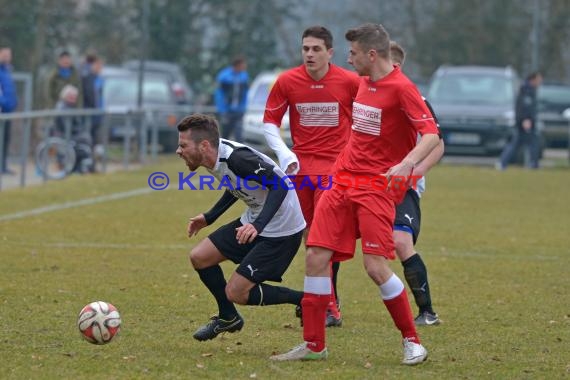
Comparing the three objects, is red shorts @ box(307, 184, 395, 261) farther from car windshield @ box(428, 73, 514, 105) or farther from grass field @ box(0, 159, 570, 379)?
car windshield @ box(428, 73, 514, 105)

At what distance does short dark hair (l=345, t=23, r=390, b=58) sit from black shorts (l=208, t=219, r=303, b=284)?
3.98 ft

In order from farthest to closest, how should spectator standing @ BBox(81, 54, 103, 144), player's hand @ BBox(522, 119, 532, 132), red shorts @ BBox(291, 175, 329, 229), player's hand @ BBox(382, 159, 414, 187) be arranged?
player's hand @ BBox(522, 119, 532, 132)
spectator standing @ BBox(81, 54, 103, 144)
red shorts @ BBox(291, 175, 329, 229)
player's hand @ BBox(382, 159, 414, 187)

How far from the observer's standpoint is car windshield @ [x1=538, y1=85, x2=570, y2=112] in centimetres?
3020

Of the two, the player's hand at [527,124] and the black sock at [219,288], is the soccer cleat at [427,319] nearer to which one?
the black sock at [219,288]

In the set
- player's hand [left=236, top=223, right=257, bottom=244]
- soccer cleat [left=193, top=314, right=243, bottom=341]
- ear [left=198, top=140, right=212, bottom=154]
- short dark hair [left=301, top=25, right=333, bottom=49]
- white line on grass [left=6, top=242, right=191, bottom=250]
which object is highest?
short dark hair [left=301, top=25, right=333, bottom=49]

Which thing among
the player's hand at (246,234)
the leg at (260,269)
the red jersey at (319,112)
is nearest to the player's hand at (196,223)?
the leg at (260,269)

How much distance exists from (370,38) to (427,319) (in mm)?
2314

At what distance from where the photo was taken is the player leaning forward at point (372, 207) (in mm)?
6977

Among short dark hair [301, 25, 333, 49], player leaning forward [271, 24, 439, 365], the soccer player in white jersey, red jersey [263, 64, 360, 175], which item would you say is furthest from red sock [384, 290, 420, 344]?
short dark hair [301, 25, 333, 49]

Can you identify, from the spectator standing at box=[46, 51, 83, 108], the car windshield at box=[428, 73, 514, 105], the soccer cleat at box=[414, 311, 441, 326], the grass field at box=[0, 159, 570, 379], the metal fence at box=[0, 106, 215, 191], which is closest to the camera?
the grass field at box=[0, 159, 570, 379]

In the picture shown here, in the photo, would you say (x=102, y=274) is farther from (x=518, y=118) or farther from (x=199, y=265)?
(x=518, y=118)

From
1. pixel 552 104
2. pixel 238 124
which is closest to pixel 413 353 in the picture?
pixel 238 124

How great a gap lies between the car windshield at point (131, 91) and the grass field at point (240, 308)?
1029 cm

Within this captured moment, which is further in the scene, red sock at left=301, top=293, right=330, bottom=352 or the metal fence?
the metal fence
